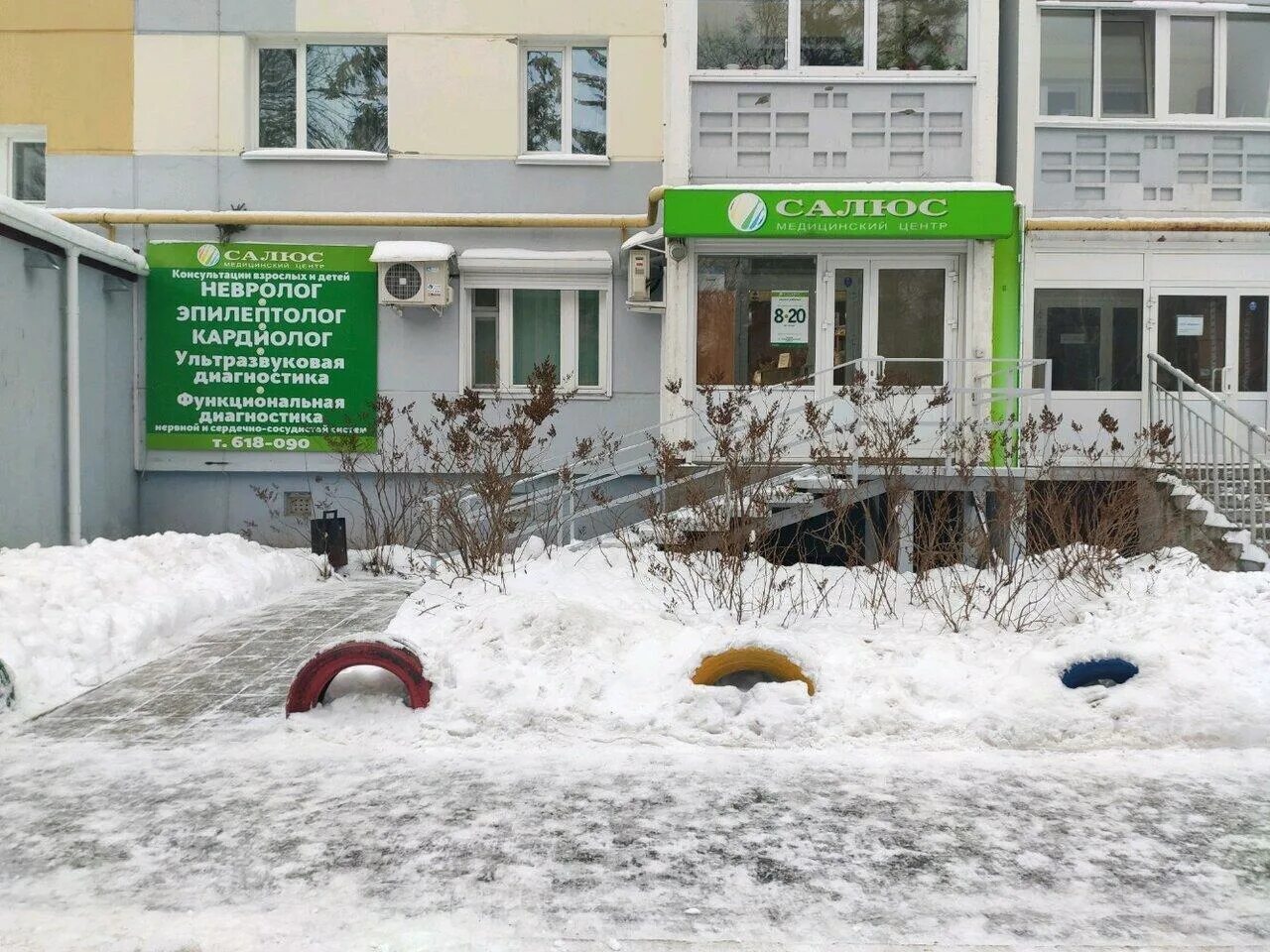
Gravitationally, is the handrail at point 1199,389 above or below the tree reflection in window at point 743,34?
below

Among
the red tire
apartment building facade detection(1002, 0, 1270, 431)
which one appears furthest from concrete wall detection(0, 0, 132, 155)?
apartment building facade detection(1002, 0, 1270, 431)

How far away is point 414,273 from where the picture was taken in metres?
11.8

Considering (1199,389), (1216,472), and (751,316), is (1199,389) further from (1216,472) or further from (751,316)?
(751,316)

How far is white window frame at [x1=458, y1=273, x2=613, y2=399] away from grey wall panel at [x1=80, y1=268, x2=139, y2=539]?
12.0ft

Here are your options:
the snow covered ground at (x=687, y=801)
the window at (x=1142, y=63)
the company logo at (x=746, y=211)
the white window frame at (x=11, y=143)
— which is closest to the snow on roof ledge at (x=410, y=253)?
the company logo at (x=746, y=211)

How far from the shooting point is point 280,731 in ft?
16.9

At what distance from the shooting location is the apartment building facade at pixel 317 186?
12109 millimetres

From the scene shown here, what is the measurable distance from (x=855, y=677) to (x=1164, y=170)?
338 inches

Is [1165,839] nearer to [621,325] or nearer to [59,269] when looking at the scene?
[621,325]

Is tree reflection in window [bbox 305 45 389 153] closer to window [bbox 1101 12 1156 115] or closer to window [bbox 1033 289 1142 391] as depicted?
window [bbox 1033 289 1142 391]

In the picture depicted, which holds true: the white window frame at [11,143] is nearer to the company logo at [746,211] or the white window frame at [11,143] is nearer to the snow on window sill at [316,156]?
the snow on window sill at [316,156]

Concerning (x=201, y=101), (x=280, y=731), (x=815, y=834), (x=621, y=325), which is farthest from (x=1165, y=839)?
(x=201, y=101)

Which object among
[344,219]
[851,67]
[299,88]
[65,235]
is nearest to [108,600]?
[65,235]

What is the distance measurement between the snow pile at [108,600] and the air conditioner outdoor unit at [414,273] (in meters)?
→ 3.52
